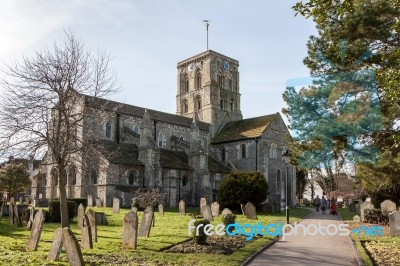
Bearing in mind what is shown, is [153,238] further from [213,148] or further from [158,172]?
[213,148]

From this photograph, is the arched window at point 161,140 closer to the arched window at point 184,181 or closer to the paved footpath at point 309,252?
the arched window at point 184,181

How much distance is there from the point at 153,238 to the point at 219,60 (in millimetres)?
38653

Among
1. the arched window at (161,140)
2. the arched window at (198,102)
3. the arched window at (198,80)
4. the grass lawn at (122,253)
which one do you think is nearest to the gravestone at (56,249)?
the grass lawn at (122,253)

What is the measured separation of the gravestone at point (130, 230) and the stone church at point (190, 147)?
603 inches

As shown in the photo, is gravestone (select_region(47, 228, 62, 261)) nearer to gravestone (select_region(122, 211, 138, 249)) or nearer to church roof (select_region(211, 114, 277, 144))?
gravestone (select_region(122, 211, 138, 249))

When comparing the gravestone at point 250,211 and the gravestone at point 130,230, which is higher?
the gravestone at point 130,230

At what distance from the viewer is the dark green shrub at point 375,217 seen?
65.9 feet

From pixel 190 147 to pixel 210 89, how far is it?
1233cm

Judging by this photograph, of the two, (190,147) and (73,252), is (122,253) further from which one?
(190,147)

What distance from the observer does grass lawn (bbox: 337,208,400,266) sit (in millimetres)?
10253

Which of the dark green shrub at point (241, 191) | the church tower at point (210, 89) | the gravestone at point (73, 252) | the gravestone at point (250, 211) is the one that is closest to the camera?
the gravestone at point (73, 252)

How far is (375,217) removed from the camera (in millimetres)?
20609

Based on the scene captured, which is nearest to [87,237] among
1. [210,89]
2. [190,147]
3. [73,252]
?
[73,252]

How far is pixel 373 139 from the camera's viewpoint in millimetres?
16328
